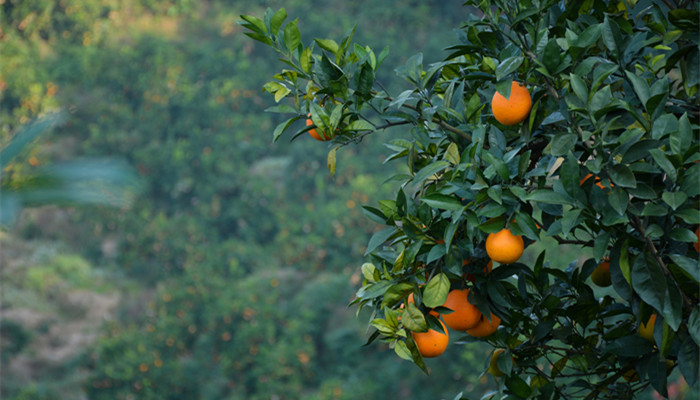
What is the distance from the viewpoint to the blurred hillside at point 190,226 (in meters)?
3.18

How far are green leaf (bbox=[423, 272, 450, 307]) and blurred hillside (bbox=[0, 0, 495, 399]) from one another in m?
2.27

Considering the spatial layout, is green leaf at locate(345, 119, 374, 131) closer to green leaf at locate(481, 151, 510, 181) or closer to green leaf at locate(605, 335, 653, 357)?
green leaf at locate(481, 151, 510, 181)

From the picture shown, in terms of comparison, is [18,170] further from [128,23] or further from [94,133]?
[128,23]

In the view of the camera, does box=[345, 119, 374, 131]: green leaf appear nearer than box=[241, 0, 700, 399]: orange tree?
No

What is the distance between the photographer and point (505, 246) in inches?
23.0

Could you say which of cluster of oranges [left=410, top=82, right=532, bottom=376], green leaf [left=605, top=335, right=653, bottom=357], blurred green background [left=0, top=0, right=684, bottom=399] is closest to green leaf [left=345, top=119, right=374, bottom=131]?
cluster of oranges [left=410, top=82, right=532, bottom=376]

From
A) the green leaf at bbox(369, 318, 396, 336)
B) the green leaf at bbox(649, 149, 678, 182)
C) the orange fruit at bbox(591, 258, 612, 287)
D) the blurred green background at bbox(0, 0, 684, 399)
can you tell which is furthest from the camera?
the blurred green background at bbox(0, 0, 684, 399)

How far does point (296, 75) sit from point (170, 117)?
12.0 feet

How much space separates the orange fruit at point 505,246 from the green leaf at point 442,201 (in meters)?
0.04

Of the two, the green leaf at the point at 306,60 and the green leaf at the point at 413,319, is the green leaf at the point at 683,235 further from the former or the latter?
the green leaf at the point at 306,60

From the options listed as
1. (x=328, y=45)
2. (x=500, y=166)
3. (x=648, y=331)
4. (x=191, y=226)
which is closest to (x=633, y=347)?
(x=648, y=331)

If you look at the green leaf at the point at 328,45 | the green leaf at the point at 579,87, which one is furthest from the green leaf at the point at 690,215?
the green leaf at the point at 328,45

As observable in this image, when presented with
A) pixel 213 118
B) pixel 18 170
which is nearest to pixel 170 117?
pixel 213 118

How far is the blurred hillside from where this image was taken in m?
3.18
